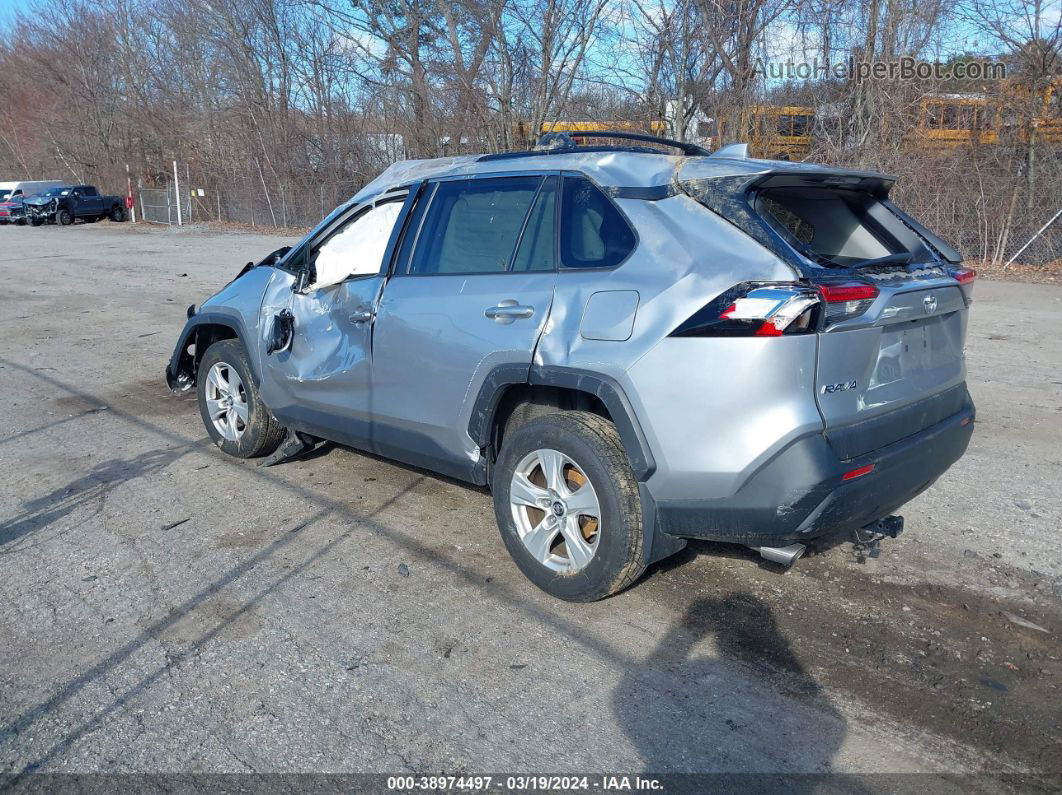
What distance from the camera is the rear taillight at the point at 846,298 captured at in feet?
10.6

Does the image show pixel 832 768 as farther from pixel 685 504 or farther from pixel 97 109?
pixel 97 109

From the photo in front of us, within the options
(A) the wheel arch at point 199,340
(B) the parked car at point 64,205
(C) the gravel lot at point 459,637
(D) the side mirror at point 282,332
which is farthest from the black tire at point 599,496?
(B) the parked car at point 64,205

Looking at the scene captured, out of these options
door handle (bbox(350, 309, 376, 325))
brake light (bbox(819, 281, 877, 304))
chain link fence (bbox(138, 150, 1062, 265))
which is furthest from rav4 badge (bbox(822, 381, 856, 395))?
chain link fence (bbox(138, 150, 1062, 265))

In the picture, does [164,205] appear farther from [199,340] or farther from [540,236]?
[540,236]

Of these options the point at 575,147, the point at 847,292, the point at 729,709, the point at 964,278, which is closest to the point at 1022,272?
the point at 964,278

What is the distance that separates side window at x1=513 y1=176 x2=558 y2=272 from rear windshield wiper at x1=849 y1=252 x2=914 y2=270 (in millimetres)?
1268

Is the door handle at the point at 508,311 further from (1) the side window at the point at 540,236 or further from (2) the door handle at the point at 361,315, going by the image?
(2) the door handle at the point at 361,315

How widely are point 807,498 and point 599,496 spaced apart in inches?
33.0

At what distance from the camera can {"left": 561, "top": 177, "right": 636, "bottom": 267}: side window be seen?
147 inches

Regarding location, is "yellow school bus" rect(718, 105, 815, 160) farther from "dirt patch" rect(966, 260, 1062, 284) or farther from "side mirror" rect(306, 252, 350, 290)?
"side mirror" rect(306, 252, 350, 290)

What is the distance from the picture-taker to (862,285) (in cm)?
332

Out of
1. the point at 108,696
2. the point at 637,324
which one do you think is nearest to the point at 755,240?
the point at 637,324

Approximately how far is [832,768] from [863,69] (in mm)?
18087

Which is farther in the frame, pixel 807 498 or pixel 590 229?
pixel 590 229
